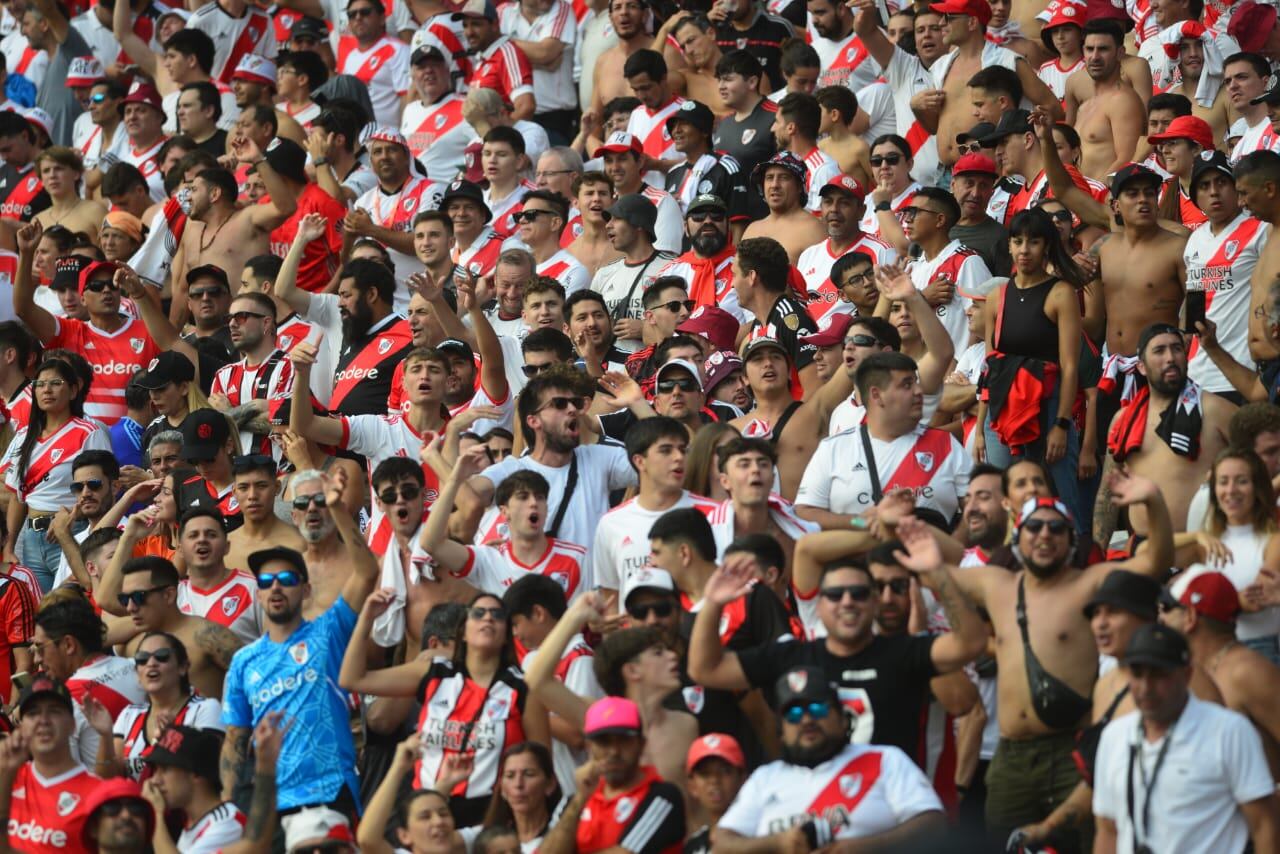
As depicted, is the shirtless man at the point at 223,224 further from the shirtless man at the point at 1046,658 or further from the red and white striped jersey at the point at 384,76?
the shirtless man at the point at 1046,658

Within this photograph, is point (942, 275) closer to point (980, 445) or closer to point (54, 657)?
point (980, 445)

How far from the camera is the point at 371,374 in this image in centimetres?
1325

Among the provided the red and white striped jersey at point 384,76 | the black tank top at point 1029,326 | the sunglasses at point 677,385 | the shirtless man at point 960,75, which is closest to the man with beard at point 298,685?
the sunglasses at point 677,385

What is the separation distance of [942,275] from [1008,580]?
4168mm

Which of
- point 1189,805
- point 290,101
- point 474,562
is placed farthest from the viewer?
point 290,101

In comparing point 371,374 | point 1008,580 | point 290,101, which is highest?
→ point 1008,580

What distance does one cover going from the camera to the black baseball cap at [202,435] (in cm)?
1262

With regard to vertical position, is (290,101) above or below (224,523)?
below

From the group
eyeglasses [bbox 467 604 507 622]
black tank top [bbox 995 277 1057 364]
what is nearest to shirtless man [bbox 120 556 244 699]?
eyeglasses [bbox 467 604 507 622]

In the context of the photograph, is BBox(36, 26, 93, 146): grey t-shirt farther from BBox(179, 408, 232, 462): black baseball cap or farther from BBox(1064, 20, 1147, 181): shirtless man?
BBox(1064, 20, 1147, 181): shirtless man

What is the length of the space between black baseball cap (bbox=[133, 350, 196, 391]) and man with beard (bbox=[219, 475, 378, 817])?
312cm

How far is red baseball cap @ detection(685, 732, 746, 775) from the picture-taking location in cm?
855

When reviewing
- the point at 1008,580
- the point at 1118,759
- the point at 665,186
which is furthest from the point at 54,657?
the point at 665,186

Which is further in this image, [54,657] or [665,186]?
[665,186]
